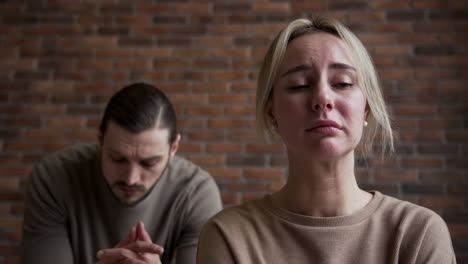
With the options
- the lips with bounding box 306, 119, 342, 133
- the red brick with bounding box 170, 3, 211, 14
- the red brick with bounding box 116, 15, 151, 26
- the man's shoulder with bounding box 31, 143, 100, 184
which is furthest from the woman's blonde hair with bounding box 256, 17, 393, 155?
the red brick with bounding box 116, 15, 151, 26

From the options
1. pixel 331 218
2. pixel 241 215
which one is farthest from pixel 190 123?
pixel 331 218

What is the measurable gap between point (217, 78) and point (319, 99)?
195 centimetres

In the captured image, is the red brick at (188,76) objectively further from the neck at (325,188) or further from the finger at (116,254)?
the neck at (325,188)

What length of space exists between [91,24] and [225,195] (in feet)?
4.73

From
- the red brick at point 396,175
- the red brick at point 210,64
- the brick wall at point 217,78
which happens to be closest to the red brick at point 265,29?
the brick wall at point 217,78

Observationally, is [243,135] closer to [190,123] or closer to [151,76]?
[190,123]

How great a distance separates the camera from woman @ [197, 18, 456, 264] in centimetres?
99

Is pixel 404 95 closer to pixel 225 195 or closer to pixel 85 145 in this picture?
pixel 225 195

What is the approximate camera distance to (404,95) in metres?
2.82

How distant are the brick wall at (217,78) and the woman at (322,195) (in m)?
1.72

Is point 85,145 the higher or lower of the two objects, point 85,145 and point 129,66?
the lower

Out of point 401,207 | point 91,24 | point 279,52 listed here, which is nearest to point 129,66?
point 91,24

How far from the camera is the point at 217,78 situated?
291 cm

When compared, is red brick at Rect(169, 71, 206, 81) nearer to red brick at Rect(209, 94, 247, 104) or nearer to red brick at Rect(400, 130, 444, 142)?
red brick at Rect(209, 94, 247, 104)
